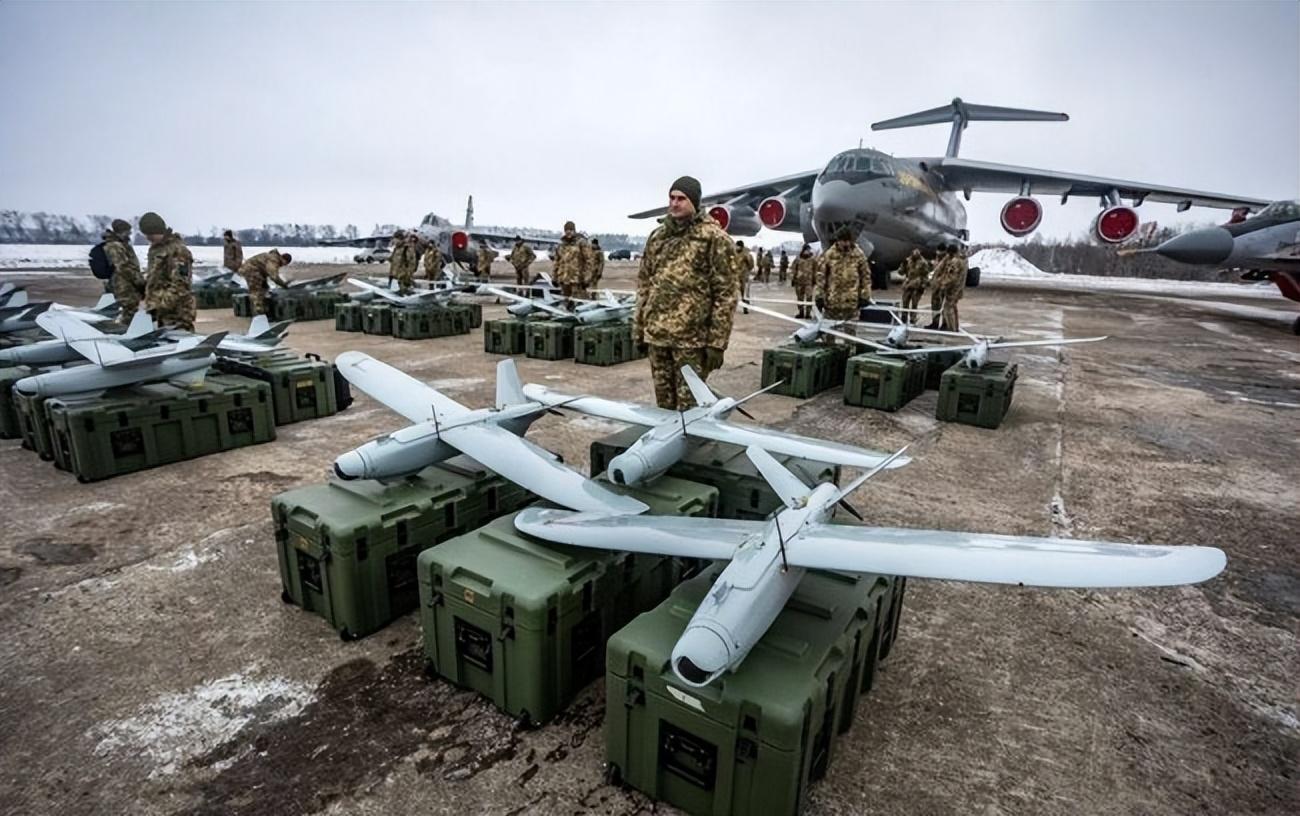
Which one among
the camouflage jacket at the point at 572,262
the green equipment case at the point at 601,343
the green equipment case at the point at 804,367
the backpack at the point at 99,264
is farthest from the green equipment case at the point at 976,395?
the backpack at the point at 99,264

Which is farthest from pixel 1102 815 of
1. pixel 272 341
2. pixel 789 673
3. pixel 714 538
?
pixel 272 341

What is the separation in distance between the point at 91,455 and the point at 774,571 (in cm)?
673

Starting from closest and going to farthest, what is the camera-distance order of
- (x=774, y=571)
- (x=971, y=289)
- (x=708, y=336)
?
(x=774, y=571) → (x=708, y=336) → (x=971, y=289)

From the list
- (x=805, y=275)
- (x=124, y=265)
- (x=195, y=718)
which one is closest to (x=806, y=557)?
(x=195, y=718)

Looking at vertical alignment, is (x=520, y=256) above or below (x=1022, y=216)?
below

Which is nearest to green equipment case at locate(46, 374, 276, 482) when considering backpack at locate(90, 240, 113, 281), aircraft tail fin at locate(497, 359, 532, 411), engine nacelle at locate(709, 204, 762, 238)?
aircraft tail fin at locate(497, 359, 532, 411)

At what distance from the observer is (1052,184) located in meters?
24.2

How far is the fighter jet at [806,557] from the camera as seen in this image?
7.82ft

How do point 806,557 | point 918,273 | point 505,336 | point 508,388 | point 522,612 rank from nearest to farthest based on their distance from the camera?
point 806,557 < point 522,612 < point 508,388 < point 505,336 < point 918,273

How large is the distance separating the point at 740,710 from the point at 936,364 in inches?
383

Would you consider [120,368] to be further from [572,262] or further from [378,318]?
[572,262]

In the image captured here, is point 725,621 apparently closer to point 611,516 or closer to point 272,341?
point 611,516

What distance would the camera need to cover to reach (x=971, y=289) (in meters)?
33.8

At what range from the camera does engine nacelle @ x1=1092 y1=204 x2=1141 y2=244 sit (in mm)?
19875
